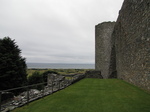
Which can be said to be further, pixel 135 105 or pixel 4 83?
pixel 4 83

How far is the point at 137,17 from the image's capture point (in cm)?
882

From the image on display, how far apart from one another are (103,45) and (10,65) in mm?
16010

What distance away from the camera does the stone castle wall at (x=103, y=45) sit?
2303cm

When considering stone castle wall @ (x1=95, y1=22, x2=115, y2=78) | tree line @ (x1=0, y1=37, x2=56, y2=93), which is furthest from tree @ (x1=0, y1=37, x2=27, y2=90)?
stone castle wall @ (x1=95, y1=22, x2=115, y2=78)

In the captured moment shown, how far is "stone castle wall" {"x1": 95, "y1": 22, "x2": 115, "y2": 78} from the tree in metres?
13.6

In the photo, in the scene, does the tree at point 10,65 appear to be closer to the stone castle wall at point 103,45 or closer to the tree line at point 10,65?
the tree line at point 10,65

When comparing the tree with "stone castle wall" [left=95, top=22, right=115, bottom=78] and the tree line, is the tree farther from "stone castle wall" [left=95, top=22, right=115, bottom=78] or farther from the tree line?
"stone castle wall" [left=95, top=22, right=115, bottom=78]

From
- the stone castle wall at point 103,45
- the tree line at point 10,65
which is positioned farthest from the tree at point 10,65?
the stone castle wall at point 103,45

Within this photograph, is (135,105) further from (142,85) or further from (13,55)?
(13,55)

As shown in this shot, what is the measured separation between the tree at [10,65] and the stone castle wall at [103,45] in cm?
1364

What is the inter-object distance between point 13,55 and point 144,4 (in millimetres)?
15547

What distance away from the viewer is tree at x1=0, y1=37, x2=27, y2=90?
1488 centimetres

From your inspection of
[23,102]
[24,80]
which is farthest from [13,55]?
[23,102]

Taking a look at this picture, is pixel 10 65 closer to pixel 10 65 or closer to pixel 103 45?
pixel 10 65
